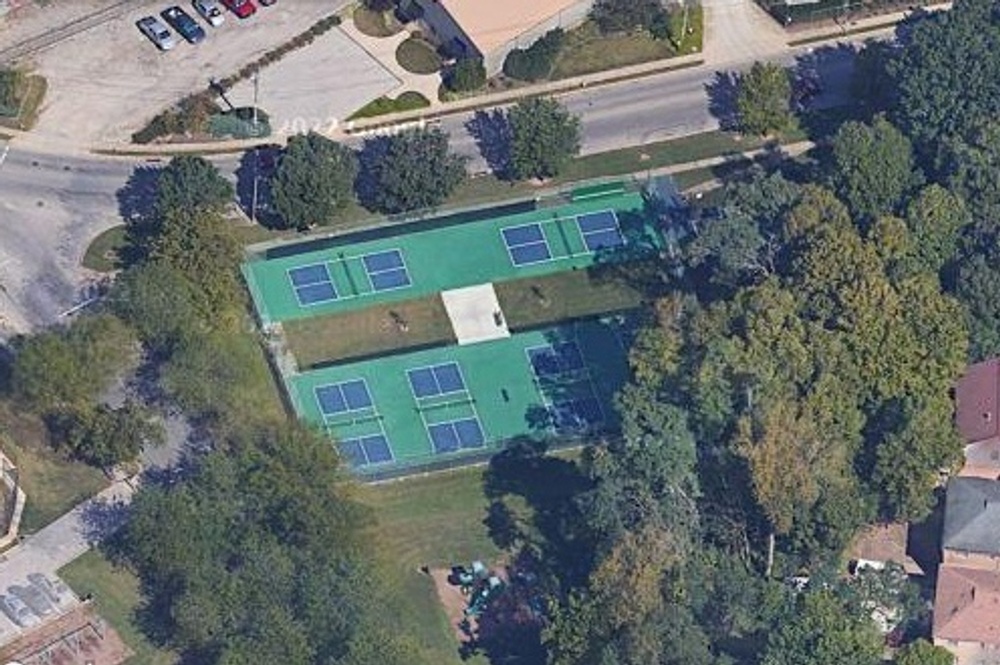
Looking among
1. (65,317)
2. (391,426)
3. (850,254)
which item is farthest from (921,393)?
(65,317)

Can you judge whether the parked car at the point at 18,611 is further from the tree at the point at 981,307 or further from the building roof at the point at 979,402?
the tree at the point at 981,307

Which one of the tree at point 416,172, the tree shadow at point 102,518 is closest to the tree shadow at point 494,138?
the tree at point 416,172

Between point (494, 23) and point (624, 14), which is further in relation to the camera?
point (624, 14)

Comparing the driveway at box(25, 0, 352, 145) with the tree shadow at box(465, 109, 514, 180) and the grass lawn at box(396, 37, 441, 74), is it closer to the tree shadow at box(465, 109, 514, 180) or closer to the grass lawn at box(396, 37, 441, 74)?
the grass lawn at box(396, 37, 441, 74)

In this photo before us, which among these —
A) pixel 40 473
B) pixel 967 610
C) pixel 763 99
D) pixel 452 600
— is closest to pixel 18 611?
pixel 40 473

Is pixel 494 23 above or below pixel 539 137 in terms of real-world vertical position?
above

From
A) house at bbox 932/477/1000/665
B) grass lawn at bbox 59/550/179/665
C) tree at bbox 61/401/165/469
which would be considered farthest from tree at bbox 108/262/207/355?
house at bbox 932/477/1000/665

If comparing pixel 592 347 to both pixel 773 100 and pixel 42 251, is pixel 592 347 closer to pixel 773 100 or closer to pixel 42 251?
pixel 773 100

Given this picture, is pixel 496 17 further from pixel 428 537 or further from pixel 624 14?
pixel 428 537
